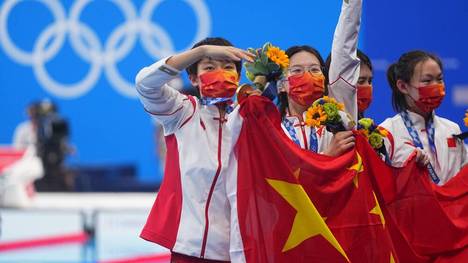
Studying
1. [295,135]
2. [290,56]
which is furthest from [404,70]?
[295,135]

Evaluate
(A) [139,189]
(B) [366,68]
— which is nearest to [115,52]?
(A) [139,189]

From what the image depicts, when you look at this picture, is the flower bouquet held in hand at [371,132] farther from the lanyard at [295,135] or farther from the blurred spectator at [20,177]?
the blurred spectator at [20,177]

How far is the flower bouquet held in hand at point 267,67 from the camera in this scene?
3.85 m

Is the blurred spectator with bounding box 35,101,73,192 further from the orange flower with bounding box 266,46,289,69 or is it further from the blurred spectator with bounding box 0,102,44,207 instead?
the orange flower with bounding box 266,46,289,69

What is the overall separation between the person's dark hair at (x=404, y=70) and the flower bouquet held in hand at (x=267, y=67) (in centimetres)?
93

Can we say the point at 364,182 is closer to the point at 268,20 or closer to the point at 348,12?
the point at 348,12

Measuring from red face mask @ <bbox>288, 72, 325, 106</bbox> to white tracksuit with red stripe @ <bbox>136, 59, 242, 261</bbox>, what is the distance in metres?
0.30

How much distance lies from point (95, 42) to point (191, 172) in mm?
10551

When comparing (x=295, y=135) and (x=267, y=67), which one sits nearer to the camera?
(x=267, y=67)

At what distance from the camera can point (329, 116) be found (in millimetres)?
3969

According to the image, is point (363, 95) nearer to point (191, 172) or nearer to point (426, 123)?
point (426, 123)

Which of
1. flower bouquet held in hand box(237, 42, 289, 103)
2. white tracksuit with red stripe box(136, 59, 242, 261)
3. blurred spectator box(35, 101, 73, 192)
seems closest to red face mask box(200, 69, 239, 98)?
white tracksuit with red stripe box(136, 59, 242, 261)

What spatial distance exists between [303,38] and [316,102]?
127 inches

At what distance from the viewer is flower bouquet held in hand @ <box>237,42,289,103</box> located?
3852mm
